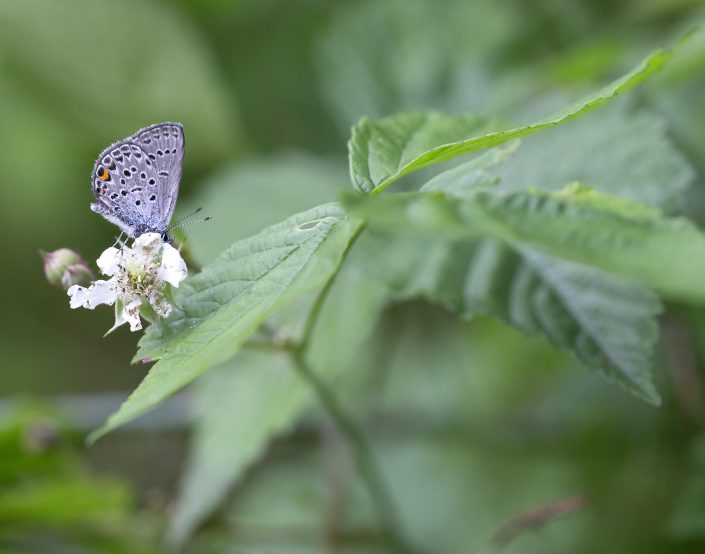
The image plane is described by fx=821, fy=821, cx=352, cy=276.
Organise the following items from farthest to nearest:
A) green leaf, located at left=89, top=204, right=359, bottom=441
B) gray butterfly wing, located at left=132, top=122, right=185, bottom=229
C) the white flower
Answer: gray butterfly wing, located at left=132, top=122, right=185, bottom=229 < the white flower < green leaf, located at left=89, top=204, right=359, bottom=441

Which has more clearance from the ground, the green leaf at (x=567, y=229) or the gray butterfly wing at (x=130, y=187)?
the gray butterfly wing at (x=130, y=187)

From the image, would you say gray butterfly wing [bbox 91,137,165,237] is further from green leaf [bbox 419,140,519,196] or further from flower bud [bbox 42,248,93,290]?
green leaf [bbox 419,140,519,196]

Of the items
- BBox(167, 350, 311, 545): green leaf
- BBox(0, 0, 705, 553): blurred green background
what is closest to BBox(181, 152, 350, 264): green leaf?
BBox(0, 0, 705, 553): blurred green background

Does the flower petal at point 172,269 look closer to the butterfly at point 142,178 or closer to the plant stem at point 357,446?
the butterfly at point 142,178

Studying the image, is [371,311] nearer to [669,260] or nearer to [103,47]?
[669,260]

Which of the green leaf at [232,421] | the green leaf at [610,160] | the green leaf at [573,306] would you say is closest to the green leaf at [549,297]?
the green leaf at [573,306]

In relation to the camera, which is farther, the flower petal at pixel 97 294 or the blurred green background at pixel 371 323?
the blurred green background at pixel 371 323

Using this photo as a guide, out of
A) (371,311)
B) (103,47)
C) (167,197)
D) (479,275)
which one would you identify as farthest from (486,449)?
(103,47)
